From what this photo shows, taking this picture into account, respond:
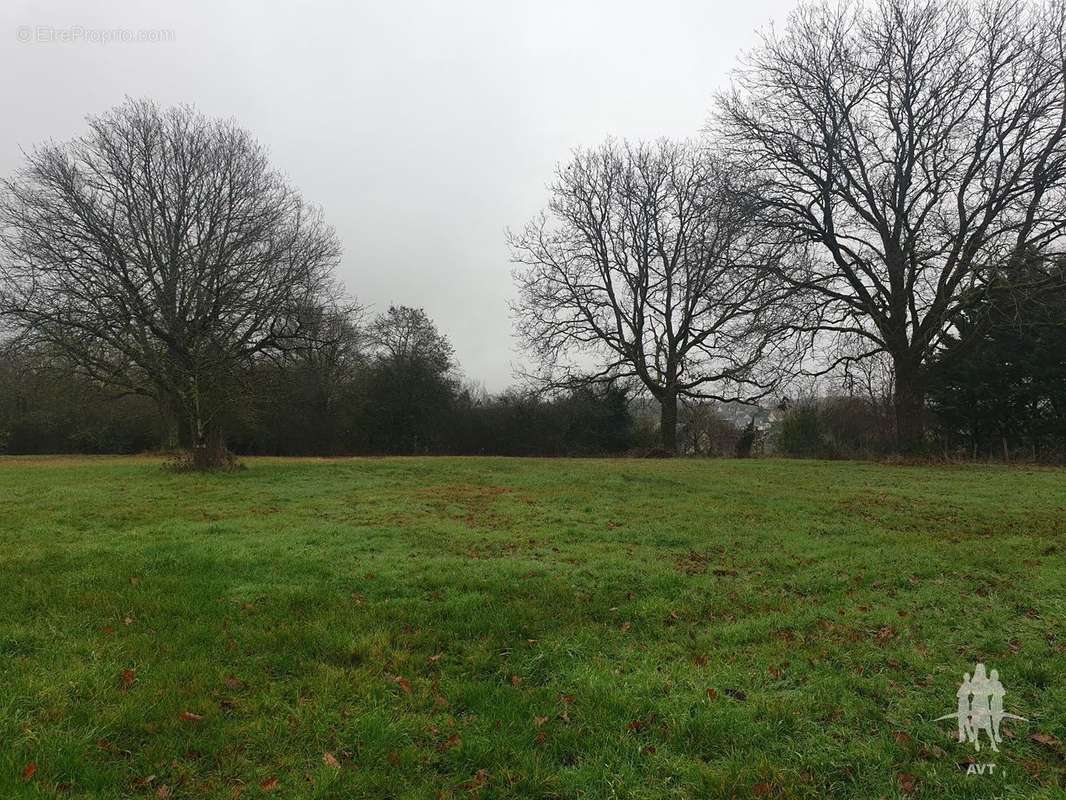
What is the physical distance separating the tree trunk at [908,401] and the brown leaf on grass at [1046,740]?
18.4m

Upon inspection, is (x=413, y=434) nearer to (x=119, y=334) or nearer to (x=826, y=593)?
(x=119, y=334)

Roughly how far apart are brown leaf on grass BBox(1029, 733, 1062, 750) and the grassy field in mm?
25

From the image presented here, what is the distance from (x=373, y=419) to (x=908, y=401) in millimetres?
24248

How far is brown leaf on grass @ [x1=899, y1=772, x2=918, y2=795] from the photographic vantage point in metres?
2.72

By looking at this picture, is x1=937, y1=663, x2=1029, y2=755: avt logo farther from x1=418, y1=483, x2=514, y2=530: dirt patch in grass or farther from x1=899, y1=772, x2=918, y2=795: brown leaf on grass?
x1=418, y1=483, x2=514, y2=530: dirt patch in grass

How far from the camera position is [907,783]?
2.77m

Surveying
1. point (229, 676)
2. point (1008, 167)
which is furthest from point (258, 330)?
point (1008, 167)

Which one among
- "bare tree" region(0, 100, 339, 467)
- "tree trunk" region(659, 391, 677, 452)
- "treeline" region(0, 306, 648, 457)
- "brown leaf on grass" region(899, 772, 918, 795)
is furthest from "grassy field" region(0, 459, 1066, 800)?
"treeline" region(0, 306, 648, 457)

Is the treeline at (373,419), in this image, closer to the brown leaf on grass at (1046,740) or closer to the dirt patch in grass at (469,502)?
the dirt patch in grass at (469,502)

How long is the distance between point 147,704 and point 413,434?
94.3ft

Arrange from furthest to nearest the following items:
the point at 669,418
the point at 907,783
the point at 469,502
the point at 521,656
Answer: the point at 669,418, the point at 469,502, the point at 521,656, the point at 907,783

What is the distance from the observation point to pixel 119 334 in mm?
17453

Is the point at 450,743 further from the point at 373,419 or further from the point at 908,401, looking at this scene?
the point at 373,419

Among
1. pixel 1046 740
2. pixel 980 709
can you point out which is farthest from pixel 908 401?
pixel 1046 740
